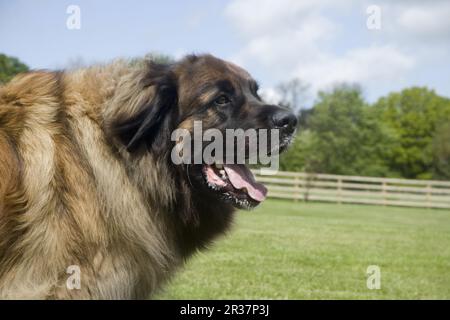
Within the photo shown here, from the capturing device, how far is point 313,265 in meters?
9.73

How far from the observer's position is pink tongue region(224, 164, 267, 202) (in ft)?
12.7

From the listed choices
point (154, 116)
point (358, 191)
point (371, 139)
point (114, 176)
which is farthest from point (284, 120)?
point (371, 139)

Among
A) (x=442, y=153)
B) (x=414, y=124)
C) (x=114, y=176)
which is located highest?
(x=414, y=124)

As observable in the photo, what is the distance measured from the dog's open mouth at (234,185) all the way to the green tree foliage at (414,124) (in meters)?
51.0

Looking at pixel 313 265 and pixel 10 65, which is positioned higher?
pixel 10 65

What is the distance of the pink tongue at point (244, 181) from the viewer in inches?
152

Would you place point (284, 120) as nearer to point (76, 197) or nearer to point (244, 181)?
point (244, 181)

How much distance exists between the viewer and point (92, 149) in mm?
3414

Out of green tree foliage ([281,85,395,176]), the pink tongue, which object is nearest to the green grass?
the pink tongue

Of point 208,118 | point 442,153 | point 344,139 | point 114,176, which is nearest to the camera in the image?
point 114,176

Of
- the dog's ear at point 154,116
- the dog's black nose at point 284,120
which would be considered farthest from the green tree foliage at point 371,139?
the dog's ear at point 154,116

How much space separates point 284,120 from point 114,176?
1330 millimetres

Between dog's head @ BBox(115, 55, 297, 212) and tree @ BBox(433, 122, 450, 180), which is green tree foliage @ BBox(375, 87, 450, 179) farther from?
dog's head @ BBox(115, 55, 297, 212)
